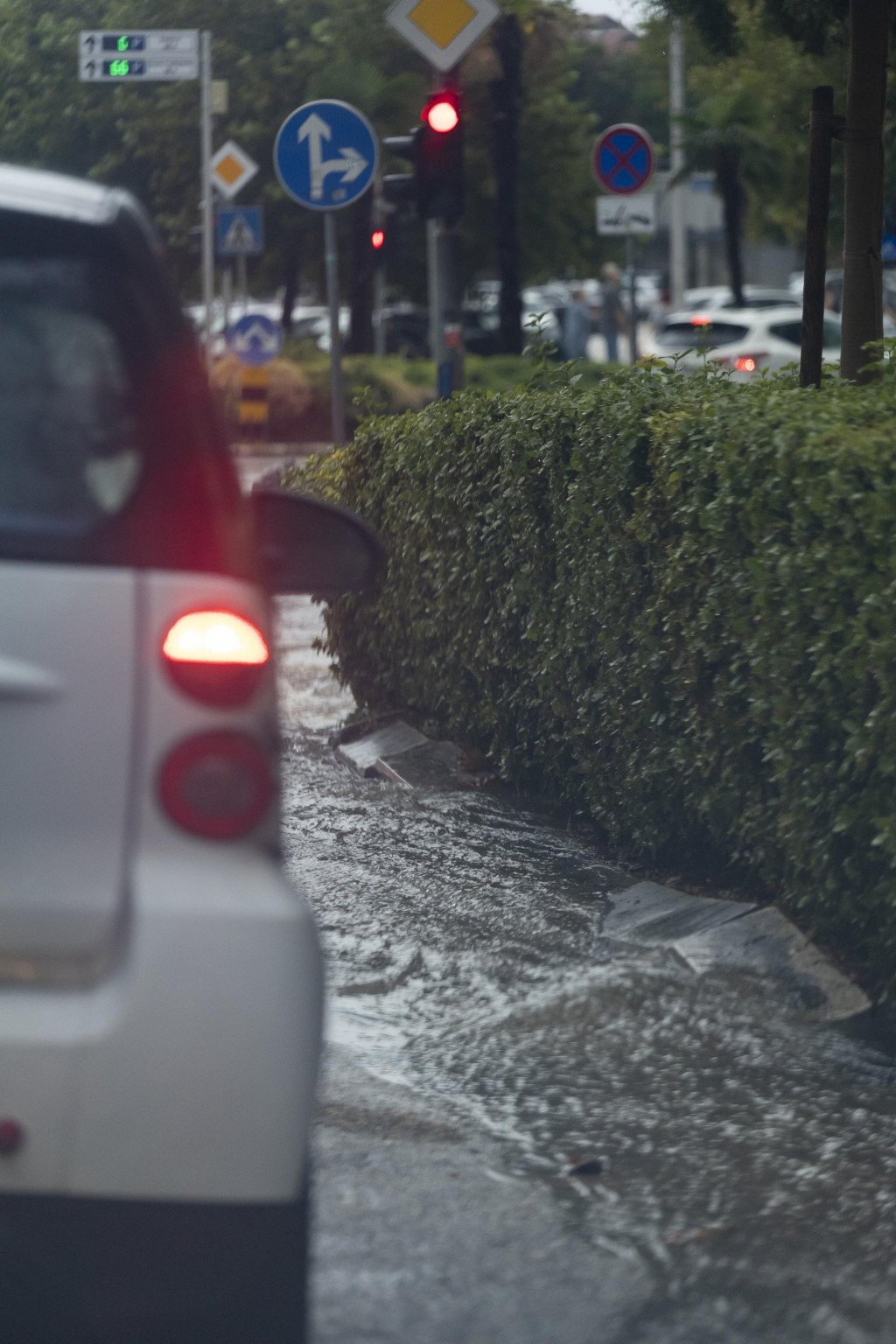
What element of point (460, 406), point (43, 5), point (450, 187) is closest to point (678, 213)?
point (43, 5)

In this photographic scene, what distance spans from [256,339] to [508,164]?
366 inches

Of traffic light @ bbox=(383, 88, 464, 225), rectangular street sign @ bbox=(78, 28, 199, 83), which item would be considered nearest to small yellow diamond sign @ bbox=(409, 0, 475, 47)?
traffic light @ bbox=(383, 88, 464, 225)

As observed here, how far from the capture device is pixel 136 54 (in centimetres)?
2573

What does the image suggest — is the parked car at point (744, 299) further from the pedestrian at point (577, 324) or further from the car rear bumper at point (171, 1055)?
the car rear bumper at point (171, 1055)

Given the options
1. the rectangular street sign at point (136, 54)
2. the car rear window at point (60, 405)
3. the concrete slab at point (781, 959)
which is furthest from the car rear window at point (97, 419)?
the rectangular street sign at point (136, 54)

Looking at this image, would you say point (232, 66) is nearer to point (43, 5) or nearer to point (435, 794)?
point (43, 5)

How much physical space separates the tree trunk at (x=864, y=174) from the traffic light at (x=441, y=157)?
489cm

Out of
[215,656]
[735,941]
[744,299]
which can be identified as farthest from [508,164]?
[215,656]

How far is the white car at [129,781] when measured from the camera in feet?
9.39

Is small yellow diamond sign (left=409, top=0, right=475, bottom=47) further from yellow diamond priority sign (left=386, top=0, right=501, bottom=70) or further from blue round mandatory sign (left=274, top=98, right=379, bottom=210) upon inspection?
blue round mandatory sign (left=274, top=98, right=379, bottom=210)

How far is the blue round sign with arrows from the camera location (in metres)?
25.1

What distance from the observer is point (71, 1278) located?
3.55 meters

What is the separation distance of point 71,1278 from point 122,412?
1.43 metres

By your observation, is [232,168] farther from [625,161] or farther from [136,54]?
[625,161]
